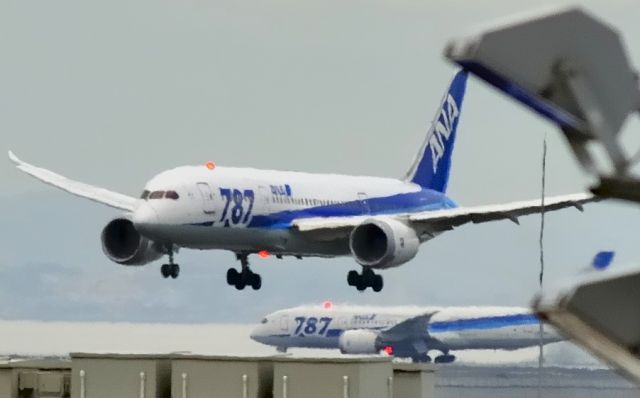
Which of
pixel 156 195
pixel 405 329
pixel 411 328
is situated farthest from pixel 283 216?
pixel 411 328

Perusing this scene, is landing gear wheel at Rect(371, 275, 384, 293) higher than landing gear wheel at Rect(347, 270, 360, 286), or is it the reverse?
landing gear wheel at Rect(347, 270, 360, 286)

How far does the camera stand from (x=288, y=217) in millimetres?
86375

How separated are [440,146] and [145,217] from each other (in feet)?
95.1

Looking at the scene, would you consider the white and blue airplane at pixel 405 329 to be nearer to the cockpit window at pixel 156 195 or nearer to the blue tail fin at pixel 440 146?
the blue tail fin at pixel 440 146

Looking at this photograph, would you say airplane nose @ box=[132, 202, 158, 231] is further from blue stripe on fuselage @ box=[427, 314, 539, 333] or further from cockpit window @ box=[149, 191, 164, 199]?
blue stripe on fuselage @ box=[427, 314, 539, 333]

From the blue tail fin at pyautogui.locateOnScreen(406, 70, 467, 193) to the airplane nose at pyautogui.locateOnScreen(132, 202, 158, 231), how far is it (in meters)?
23.2

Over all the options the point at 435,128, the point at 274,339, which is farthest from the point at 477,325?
the point at 435,128

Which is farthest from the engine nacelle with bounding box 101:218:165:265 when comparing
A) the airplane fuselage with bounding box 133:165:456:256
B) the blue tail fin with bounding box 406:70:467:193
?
the blue tail fin with bounding box 406:70:467:193

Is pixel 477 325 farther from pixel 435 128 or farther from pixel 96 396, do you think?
pixel 96 396

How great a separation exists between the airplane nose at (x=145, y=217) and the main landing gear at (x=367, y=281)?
41.8 feet

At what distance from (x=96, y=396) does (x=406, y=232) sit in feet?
219

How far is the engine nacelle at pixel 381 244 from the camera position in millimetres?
84750

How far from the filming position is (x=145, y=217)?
7925cm

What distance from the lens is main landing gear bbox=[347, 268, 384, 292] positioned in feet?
292
